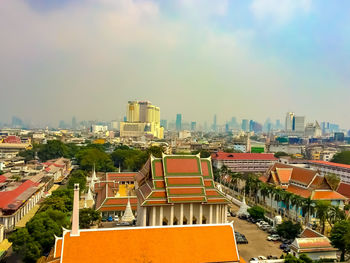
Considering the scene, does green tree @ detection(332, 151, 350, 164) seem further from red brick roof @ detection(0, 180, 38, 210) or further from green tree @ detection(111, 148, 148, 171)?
red brick roof @ detection(0, 180, 38, 210)

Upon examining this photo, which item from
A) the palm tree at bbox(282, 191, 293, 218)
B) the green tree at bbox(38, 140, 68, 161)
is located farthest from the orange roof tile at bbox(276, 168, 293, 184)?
the green tree at bbox(38, 140, 68, 161)

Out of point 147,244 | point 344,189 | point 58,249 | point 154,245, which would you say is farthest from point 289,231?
point 58,249

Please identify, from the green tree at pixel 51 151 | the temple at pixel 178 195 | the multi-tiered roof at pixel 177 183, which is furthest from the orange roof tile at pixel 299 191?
the green tree at pixel 51 151

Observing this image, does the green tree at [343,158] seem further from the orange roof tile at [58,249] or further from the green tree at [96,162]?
the orange roof tile at [58,249]

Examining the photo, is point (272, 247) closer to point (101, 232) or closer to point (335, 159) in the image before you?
point (101, 232)

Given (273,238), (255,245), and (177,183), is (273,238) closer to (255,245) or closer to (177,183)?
(255,245)

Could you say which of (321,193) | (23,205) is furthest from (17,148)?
(321,193)
